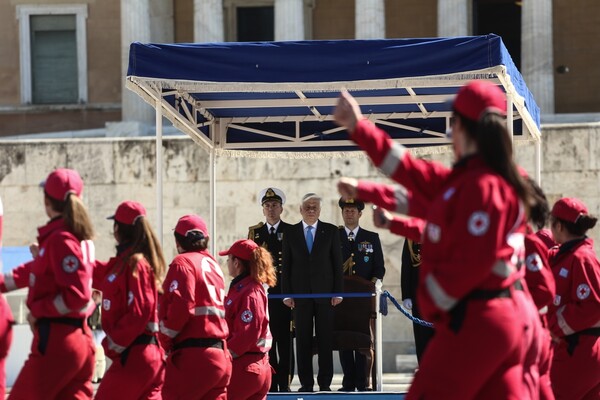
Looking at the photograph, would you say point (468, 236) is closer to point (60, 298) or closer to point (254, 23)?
point (60, 298)

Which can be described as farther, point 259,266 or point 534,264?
point 259,266

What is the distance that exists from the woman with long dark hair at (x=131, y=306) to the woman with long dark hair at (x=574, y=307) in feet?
9.02

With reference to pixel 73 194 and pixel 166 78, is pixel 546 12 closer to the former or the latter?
pixel 166 78

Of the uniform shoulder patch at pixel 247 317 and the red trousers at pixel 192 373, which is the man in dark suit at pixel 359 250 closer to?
the uniform shoulder patch at pixel 247 317

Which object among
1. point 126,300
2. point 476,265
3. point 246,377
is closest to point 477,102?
point 476,265

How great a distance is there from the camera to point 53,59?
38312mm

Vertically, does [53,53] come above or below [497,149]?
above

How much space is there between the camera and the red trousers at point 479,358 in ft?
21.1

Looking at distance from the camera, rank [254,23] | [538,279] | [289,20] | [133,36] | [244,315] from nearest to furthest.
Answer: [538,279] < [244,315] < [289,20] < [133,36] < [254,23]

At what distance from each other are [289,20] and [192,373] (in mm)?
25450

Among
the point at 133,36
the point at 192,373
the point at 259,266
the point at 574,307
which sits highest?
the point at 133,36

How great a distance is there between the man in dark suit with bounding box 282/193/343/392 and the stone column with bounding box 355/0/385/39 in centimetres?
1955

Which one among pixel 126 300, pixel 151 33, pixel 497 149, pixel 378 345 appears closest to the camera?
pixel 497 149

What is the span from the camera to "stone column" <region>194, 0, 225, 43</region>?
34250 millimetres
